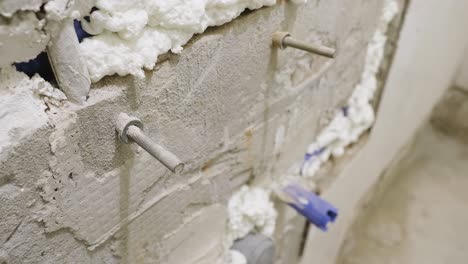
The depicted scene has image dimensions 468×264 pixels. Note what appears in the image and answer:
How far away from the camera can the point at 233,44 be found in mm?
715

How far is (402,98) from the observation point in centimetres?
187

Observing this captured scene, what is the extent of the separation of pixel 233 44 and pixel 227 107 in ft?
0.46

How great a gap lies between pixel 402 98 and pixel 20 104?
181 cm

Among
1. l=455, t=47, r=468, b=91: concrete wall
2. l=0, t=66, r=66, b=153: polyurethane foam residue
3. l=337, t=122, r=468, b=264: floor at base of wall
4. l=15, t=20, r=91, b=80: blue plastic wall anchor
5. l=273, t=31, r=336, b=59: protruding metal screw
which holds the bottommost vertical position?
l=337, t=122, r=468, b=264: floor at base of wall

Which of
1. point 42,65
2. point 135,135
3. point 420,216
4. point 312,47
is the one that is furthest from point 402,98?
point 42,65

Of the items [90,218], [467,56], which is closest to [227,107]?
[90,218]

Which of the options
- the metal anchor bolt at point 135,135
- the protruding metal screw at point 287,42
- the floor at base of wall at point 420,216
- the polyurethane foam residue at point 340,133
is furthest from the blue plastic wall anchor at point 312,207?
the floor at base of wall at point 420,216

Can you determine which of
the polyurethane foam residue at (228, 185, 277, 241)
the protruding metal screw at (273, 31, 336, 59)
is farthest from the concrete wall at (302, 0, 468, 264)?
the protruding metal screw at (273, 31, 336, 59)

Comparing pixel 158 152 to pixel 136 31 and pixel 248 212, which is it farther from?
pixel 248 212

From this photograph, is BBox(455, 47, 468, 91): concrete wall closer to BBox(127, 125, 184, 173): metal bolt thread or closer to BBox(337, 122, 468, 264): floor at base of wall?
BBox(337, 122, 468, 264): floor at base of wall

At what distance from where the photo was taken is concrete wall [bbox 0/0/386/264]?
1.65 ft

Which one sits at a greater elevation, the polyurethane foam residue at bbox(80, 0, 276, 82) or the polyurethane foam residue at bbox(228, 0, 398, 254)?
the polyurethane foam residue at bbox(80, 0, 276, 82)

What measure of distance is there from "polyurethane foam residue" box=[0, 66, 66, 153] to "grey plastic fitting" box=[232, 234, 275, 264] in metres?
0.73

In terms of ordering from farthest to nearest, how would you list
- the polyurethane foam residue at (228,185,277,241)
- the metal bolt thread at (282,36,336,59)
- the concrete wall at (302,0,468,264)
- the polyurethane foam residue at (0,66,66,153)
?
the concrete wall at (302,0,468,264) < the polyurethane foam residue at (228,185,277,241) < the metal bolt thread at (282,36,336,59) < the polyurethane foam residue at (0,66,66,153)
